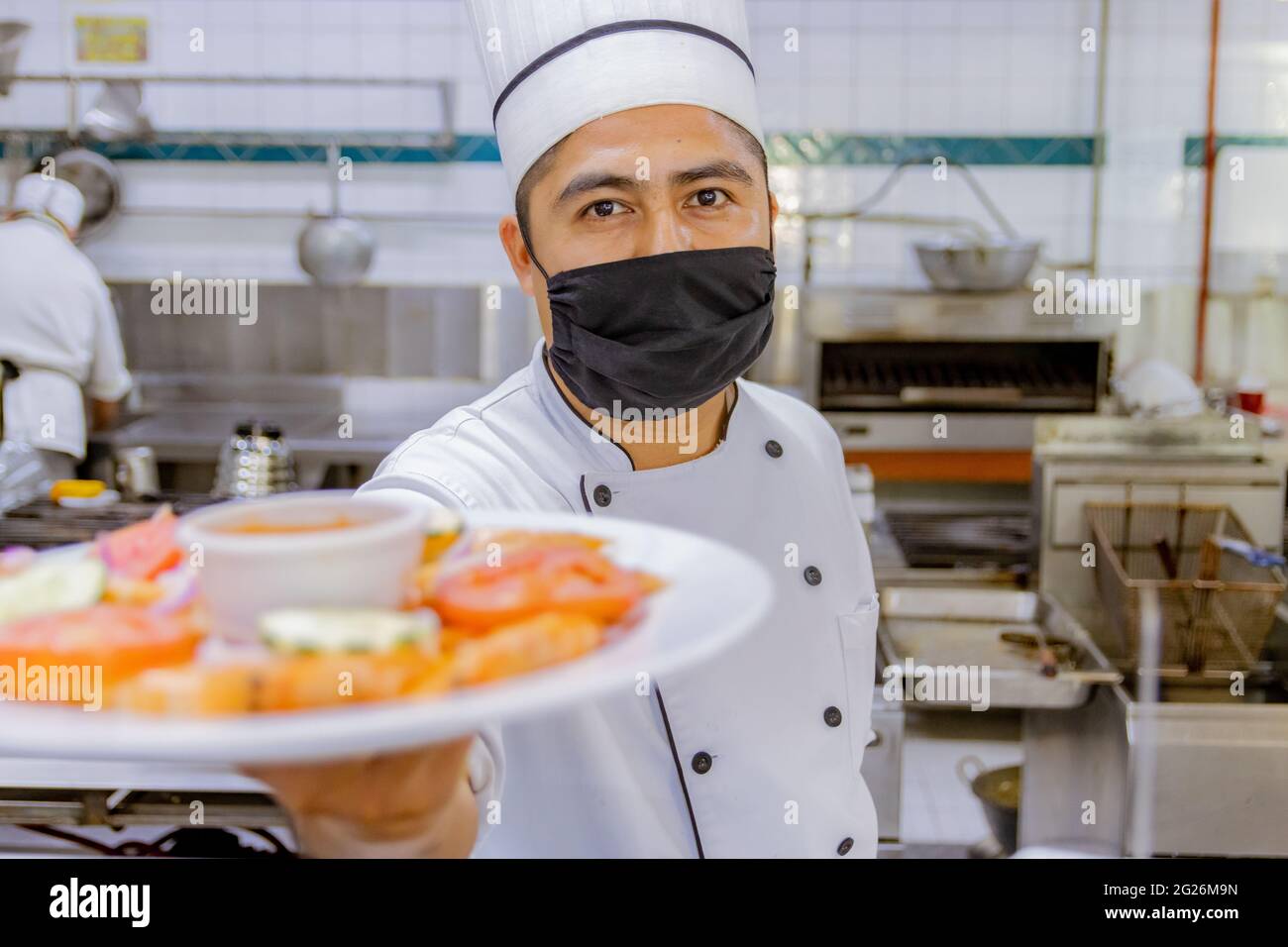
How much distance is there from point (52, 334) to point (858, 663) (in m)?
0.89

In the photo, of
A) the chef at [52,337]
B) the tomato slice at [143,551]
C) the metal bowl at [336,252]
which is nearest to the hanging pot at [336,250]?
the metal bowl at [336,252]

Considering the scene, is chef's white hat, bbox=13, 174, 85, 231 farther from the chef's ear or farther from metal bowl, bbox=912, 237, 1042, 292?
metal bowl, bbox=912, 237, 1042, 292

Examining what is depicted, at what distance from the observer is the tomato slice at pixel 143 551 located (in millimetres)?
591

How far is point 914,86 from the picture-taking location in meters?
2.69

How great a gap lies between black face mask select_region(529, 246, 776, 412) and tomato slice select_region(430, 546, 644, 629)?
265mm

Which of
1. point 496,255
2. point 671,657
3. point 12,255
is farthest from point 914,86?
point 671,657

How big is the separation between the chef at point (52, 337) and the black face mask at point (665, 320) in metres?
0.61

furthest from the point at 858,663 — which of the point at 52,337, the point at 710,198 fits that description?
the point at 52,337

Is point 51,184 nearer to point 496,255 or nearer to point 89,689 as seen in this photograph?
point 89,689

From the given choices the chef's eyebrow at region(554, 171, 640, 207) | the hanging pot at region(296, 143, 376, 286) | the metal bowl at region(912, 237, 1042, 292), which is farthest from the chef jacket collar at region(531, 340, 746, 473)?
the metal bowl at region(912, 237, 1042, 292)

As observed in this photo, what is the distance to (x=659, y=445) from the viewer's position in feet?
2.97

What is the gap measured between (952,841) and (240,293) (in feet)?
4.62

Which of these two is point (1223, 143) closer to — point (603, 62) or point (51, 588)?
point (603, 62)

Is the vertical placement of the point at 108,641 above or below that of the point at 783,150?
below
